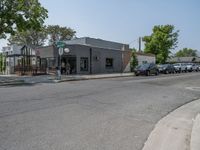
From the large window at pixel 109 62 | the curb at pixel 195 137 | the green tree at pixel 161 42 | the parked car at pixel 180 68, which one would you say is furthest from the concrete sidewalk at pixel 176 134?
the green tree at pixel 161 42

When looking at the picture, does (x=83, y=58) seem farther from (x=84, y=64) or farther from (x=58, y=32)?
(x=58, y=32)

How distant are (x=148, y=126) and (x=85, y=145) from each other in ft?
9.39

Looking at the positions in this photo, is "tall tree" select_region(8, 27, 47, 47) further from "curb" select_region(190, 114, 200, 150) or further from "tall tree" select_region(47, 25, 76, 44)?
"curb" select_region(190, 114, 200, 150)

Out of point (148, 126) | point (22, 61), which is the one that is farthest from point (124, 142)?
point (22, 61)

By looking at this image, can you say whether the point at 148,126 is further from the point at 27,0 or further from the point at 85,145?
the point at 27,0

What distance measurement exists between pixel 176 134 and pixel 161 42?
61410 millimetres

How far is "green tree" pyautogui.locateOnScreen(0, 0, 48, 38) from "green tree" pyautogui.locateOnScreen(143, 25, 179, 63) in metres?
40.3

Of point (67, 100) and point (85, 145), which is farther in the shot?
point (67, 100)

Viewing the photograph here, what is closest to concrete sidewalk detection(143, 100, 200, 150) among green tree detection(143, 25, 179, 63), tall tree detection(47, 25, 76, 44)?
green tree detection(143, 25, 179, 63)

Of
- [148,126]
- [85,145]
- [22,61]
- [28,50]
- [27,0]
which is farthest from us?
[28,50]

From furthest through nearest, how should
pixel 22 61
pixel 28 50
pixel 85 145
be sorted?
pixel 28 50 < pixel 22 61 < pixel 85 145

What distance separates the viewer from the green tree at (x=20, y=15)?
28719 millimetres

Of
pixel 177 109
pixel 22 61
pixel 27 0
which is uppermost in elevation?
pixel 27 0

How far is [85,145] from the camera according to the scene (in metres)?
6.36
